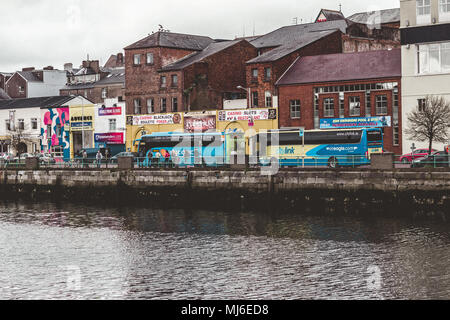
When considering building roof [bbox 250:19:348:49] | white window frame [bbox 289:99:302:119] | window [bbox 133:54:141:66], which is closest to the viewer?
white window frame [bbox 289:99:302:119]

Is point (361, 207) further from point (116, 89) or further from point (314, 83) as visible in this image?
point (116, 89)

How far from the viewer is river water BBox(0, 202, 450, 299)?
2830 cm

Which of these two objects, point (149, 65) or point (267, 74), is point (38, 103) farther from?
point (267, 74)

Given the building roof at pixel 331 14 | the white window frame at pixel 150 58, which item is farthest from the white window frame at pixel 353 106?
the building roof at pixel 331 14

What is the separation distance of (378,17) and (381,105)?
52.1m

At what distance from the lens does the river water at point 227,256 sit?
2830 centimetres

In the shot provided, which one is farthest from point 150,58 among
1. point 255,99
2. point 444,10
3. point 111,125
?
point 444,10

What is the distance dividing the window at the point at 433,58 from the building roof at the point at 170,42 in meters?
32.0

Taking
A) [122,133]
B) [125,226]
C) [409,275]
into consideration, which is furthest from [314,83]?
[409,275]

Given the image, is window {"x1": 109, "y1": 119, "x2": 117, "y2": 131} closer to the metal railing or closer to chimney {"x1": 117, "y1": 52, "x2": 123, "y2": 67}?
the metal railing

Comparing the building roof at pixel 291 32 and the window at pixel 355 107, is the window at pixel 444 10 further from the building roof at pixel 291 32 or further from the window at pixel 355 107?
the building roof at pixel 291 32

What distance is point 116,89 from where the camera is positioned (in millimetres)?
112688

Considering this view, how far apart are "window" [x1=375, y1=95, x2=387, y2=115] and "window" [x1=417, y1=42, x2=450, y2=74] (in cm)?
427

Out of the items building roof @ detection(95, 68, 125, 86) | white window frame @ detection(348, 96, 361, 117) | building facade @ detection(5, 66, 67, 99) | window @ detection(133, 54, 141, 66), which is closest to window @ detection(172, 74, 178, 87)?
window @ detection(133, 54, 141, 66)
